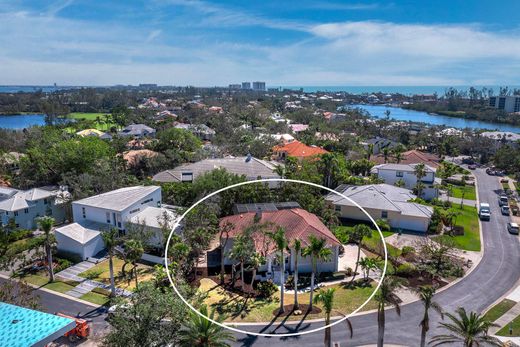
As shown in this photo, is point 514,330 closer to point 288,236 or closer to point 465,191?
point 288,236

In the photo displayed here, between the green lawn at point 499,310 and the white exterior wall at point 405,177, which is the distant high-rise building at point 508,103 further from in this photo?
the green lawn at point 499,310

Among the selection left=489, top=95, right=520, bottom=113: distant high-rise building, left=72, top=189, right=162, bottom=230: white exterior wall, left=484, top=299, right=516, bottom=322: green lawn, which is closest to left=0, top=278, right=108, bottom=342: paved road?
left=72, top=189, right=162, bottom=230: white exterior wall

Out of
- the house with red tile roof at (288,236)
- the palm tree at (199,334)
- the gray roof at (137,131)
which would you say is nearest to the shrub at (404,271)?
the house with red tile roof at (288,236)

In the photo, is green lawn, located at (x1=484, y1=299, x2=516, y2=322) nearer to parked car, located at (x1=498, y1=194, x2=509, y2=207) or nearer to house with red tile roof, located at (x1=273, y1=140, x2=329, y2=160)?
parked car, located at (x1=498, y1=194, x2=509, y2=207)

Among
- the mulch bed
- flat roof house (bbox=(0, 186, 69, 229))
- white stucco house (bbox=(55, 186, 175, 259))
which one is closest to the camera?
the mulch bed

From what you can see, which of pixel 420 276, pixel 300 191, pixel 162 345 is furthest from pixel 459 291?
pixel 162 345

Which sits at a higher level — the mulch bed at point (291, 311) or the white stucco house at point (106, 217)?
the white stucco house at point (106, 217)
